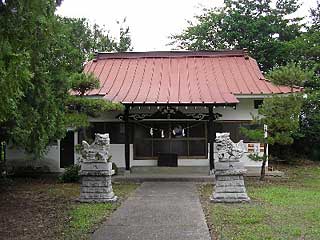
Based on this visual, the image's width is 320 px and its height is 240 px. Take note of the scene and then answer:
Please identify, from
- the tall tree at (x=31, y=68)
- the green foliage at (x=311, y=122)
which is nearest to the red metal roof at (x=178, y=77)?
the green foliage at (x=311, y=122)

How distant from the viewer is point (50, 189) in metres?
13.7

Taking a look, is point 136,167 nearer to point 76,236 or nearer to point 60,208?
point 60,208

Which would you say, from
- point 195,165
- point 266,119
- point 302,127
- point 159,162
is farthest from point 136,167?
point 302,127

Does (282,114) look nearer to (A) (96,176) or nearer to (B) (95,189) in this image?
(A) (96,176)

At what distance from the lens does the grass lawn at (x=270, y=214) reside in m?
7.40

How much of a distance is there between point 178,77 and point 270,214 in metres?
10.7

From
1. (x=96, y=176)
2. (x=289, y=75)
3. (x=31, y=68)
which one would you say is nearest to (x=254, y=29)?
(x=289, y=75)

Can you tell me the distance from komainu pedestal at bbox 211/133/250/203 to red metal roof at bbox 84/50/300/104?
14.9 ft

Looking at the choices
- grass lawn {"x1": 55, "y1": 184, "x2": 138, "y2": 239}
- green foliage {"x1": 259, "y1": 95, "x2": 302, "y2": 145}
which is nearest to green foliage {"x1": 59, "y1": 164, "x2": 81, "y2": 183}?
grass lawn {"x1": 55, "y1": 184, "x2": 138, "y2": 239}

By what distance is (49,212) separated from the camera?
9641 mm

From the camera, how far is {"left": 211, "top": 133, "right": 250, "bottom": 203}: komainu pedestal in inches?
428

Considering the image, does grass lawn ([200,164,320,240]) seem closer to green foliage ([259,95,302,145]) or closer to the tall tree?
green foliage ([259,95,302,145])

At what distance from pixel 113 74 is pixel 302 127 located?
10531mm

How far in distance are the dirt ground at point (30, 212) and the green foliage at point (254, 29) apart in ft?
51.0
